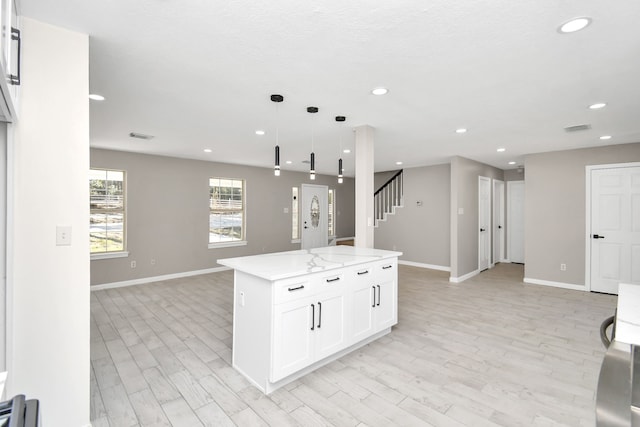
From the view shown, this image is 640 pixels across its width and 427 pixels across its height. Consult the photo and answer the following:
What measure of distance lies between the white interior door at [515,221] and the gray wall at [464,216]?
5.36 feet

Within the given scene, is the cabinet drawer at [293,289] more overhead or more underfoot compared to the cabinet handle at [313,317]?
more overhead

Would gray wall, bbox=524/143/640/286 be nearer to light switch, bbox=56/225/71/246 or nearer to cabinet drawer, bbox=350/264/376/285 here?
cabinet drawer, bbox=350/264/376/285

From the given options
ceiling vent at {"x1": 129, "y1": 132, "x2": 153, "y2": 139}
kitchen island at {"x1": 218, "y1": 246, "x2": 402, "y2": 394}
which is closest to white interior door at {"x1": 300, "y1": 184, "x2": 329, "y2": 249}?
ceiling vent at {"x1": 129, "y1": 132, "x2": 153, "y2": 139}

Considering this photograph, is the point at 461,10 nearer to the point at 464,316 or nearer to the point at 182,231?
the point at 464,316

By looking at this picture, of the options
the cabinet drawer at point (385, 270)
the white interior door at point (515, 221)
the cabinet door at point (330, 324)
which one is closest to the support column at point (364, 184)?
the cabinet drawer at point (385, 270)

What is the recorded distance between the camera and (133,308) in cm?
422

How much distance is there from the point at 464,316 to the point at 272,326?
2820 mm

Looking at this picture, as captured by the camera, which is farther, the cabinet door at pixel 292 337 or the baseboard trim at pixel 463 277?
the baseboard trim at pixel 463 277

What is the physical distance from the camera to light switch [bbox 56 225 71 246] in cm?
175

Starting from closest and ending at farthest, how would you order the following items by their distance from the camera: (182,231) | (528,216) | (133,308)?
(133,308) < (528,216) < (182,231)

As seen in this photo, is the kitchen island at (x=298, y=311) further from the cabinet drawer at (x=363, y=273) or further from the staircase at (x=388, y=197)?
the staircase at (x=388, y=197)

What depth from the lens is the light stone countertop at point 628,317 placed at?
106cm

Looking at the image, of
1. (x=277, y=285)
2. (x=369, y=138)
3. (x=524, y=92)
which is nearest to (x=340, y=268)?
(x=277, y=285)

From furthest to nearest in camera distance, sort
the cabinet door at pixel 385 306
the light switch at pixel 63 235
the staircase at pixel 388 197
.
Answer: the staircase at pixel 388 197 → the cabinet door at pixel 385 306 → the light switch at pixel 63 235
